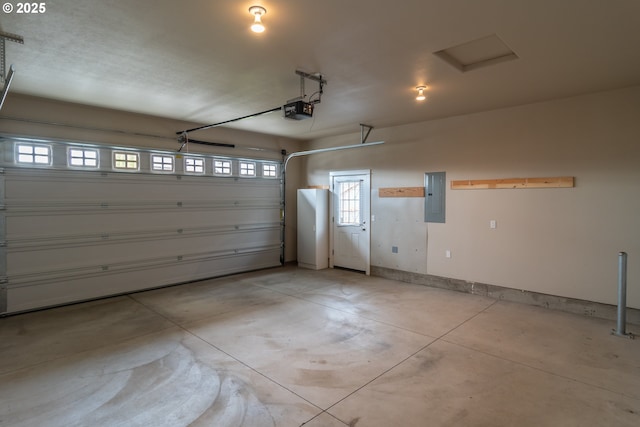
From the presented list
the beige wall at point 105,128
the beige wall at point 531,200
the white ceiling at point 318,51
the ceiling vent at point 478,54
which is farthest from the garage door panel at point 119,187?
the ceiling vent at point 478,54

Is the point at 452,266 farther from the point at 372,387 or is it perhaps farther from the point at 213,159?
the point at 213,159

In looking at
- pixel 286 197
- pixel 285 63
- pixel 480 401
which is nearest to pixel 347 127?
pixel 286 197

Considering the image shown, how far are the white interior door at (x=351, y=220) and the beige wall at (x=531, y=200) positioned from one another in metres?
0.51

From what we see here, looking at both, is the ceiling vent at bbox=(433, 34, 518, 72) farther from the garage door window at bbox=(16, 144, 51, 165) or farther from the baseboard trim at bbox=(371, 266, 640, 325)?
the garage door window at bbox=(16, 144, 51, 165)

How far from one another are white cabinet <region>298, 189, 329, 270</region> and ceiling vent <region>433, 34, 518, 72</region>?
434 centimetres

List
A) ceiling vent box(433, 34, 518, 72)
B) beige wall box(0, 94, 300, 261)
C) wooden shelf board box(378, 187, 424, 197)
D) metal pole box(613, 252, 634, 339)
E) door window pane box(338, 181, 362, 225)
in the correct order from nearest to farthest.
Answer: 1. ceiling vent box(433, 34, 518, 72)
2. metal pole box(613, 252, 634, 339)
3. beige wall box(0, 94, 300, 261)
4. wooden shelf board box(378, 187, 424, 197)
5. door window pane box(338, 181, 362, 225)

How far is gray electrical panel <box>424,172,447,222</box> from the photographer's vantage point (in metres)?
5.74

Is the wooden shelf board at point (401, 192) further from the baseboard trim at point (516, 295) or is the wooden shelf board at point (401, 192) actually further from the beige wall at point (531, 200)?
the baseboard trim at point (516, 295)

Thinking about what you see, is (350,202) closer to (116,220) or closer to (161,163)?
(161,163)

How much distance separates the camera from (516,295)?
16.4 ft

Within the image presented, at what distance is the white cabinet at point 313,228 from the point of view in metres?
7.34

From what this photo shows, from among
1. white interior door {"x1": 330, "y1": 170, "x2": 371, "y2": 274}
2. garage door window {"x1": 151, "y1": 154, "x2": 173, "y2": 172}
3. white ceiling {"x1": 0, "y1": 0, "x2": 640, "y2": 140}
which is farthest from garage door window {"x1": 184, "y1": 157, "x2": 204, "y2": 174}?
white interior door {"x1": 330, "y1": 170, "x2": 371, "y2": 274}

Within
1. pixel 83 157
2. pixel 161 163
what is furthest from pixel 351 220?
pixel 83 157

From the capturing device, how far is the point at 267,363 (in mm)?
3143
